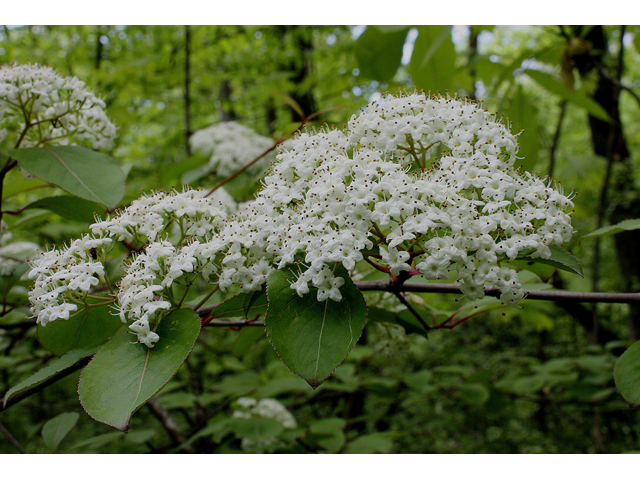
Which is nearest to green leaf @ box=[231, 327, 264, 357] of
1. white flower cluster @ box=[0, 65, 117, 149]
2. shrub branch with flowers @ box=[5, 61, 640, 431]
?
shrub branch with flowers @ box=[5, 61, 640, 431]

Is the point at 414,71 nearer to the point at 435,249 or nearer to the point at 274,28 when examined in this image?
the point at 435,249

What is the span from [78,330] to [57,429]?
114 cm

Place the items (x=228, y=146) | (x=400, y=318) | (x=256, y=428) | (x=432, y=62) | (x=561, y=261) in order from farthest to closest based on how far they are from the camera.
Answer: (x=228, y=146)
(x=256, y=428)
(x=432, y=62)
(x=400, y=318)
(x=561, y=261)

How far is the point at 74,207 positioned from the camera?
1.73 m

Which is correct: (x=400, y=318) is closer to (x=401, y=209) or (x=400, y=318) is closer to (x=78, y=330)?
(x=401, y=209)

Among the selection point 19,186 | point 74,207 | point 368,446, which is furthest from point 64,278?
point 368,446

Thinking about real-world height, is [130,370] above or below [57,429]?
above

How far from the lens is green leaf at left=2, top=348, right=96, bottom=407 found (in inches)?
42.6

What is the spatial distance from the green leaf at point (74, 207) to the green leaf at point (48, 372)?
635 millimetres

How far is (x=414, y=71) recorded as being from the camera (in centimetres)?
236

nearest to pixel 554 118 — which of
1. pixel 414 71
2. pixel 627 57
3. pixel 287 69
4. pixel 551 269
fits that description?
pixel 627 57

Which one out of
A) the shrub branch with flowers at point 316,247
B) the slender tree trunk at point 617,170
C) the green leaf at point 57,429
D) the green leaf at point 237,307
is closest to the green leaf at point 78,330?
the shrub branch with flowers at point 316,247

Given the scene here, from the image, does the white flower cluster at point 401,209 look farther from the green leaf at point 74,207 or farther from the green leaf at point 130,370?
the green leaf at point 74,207

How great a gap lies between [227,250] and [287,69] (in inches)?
237
